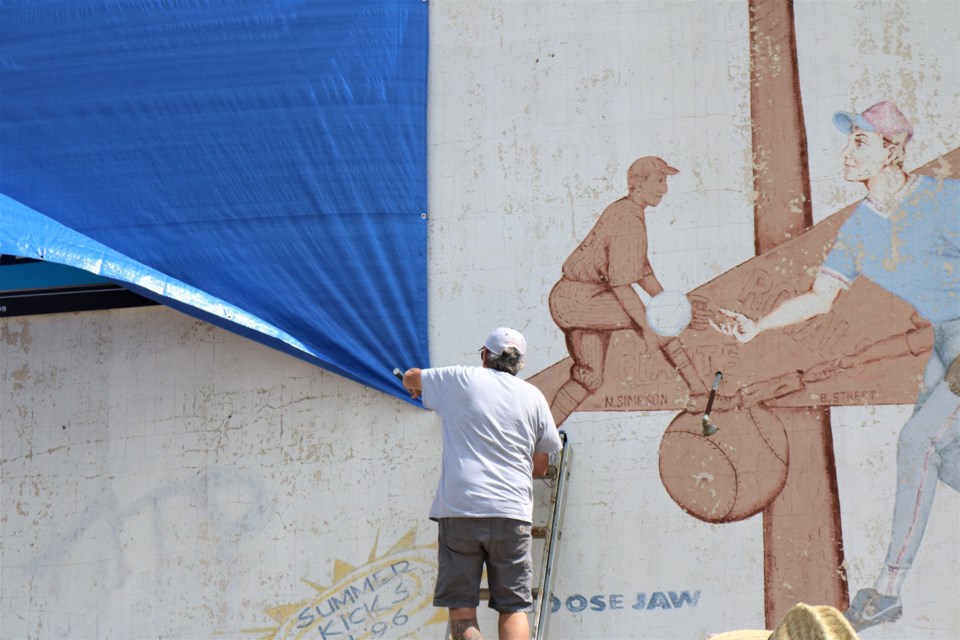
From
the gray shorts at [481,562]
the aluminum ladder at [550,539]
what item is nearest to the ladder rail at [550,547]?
the aluminum ladder at [550,539]

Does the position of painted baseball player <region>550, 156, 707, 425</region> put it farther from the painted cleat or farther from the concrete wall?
the painted cleat

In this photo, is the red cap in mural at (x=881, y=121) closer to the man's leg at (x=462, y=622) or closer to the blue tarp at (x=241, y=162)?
the blue tarp at (x=241, y=162)

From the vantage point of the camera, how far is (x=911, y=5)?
4.73 metres

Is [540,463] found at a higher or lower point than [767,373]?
lower

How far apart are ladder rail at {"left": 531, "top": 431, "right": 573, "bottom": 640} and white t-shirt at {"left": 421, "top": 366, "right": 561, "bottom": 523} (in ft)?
1.24

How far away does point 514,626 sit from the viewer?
3957 millimetres

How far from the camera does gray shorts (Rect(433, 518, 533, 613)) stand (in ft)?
13.0

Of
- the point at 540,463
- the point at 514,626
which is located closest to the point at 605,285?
the point at 540,463

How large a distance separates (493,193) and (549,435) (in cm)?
120

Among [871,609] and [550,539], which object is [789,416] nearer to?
[871,609]

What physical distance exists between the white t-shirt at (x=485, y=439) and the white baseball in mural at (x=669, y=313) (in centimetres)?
76

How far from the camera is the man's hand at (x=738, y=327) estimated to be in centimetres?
465

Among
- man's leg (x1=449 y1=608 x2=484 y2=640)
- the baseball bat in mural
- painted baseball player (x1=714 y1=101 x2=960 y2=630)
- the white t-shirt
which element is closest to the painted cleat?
painted baseball player (x1=714 y1=101 x2=960 y2=630)

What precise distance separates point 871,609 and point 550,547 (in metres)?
1.18
